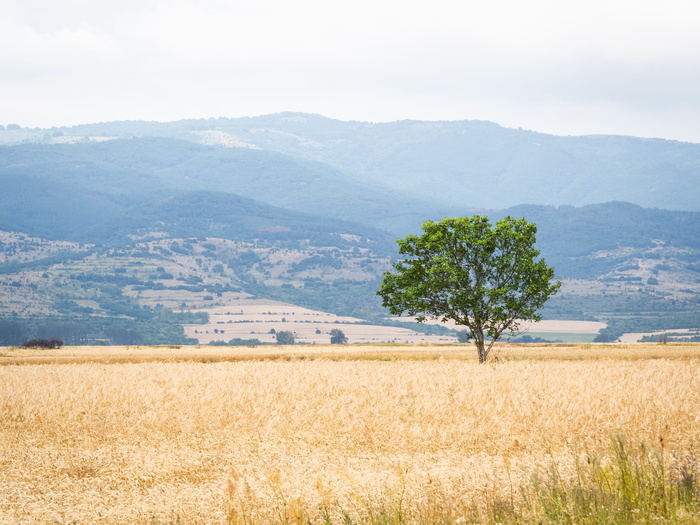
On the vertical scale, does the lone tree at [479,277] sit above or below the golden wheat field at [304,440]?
above

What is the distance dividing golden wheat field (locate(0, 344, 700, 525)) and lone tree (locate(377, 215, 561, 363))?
1895cm

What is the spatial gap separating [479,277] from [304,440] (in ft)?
114

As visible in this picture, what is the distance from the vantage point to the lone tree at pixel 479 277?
53.4 meters

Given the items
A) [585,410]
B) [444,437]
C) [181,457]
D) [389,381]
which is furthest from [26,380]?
[585,410]

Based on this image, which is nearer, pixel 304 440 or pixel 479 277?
pixel 304 440

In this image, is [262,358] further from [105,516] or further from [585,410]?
[105,516]

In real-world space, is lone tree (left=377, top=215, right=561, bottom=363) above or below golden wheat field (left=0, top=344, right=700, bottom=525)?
above

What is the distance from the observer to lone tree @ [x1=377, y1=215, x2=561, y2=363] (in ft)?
175

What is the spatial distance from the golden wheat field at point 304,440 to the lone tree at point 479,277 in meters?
18.9

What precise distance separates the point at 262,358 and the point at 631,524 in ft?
175

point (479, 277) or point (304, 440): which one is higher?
point (479, 277)

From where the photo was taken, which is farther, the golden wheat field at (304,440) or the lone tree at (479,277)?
the lone tree at (479,277)

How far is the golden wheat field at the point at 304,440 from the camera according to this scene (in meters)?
15.4

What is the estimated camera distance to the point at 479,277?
54406mm
